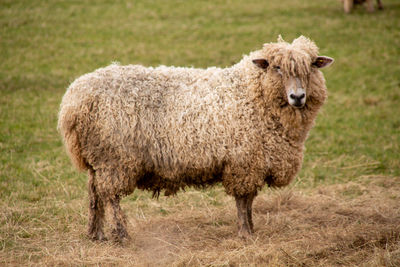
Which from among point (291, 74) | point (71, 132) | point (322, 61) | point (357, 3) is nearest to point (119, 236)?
point (71, 132)

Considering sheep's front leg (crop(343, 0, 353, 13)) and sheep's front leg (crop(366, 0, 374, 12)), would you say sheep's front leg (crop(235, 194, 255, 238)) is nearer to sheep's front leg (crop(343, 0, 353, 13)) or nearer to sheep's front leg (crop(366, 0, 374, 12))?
sheep's front leg (crop(343, 0, 353, 13))

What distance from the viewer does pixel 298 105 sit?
230 inches

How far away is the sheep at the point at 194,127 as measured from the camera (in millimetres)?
5973

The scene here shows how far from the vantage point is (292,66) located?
585 cm

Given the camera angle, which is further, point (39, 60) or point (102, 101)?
point (39, 60)

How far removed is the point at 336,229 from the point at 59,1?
55.8 ft

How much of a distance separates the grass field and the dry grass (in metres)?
0.02

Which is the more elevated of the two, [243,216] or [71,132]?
[71,132]

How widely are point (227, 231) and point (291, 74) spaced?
7.35ft

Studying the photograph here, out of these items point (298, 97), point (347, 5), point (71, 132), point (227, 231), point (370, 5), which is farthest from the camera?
point (370, 5)

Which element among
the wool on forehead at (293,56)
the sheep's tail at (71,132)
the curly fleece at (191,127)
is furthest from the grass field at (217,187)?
the wool on forehead at (293,56)

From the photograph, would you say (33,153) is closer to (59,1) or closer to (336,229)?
(336,229)

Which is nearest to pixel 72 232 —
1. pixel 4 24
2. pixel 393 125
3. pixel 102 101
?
pixel 102 101

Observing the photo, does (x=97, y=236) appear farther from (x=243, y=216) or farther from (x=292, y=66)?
(x=292, y=66)
